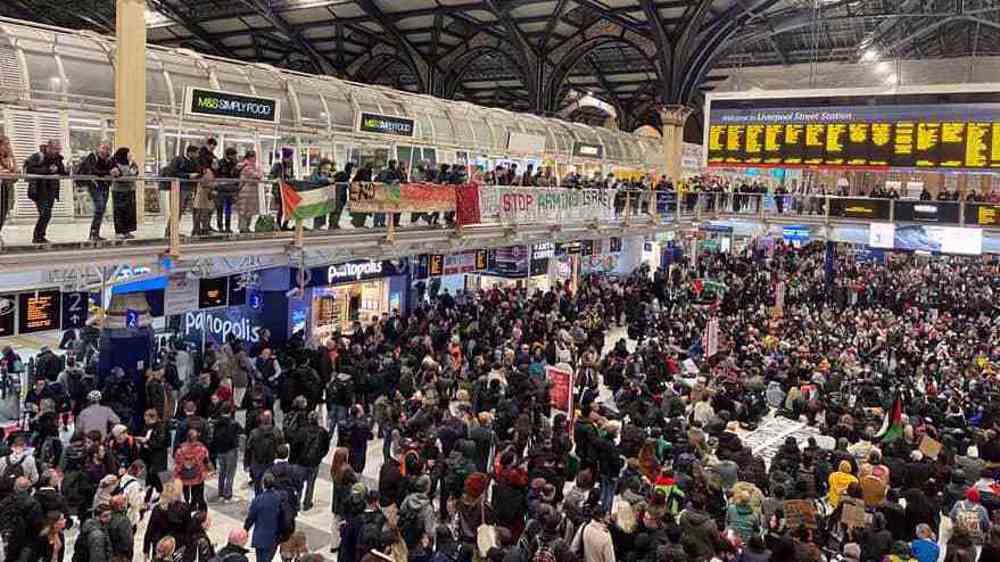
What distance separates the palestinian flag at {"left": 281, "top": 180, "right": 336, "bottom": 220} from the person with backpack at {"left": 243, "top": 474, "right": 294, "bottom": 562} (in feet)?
22.0

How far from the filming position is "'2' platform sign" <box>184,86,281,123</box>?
43.1 feet

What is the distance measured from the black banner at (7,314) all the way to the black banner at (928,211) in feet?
86.5

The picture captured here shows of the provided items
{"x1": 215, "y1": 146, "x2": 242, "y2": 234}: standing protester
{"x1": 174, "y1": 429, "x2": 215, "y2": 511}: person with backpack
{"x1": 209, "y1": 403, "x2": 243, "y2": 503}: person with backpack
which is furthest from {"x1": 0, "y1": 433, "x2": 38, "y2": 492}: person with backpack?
{"x1": 215, "y1": 146, "x2": 242, "y2": 234}: standing protester

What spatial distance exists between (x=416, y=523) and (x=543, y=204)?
14.0m

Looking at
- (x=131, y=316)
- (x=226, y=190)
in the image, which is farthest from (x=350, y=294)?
(x=226, y=190)

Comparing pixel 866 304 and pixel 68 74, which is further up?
pixel 68 74

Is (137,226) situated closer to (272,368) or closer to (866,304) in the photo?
(272,368)

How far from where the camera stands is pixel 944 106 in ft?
81.4

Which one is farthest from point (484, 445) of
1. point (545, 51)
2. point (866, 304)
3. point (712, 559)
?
point (545, 51)

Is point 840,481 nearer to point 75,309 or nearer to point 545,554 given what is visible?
point 545,554

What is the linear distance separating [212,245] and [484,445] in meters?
5.61

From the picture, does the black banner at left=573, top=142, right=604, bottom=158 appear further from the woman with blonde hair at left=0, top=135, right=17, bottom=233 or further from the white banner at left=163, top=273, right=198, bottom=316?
the woman with blonde hair at left=0, top=135, right=17, bottom=233

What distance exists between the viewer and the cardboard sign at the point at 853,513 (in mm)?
9359

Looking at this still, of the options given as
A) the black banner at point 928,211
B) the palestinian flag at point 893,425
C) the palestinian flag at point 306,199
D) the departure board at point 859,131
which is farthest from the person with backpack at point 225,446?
the black banner at point 928,211
